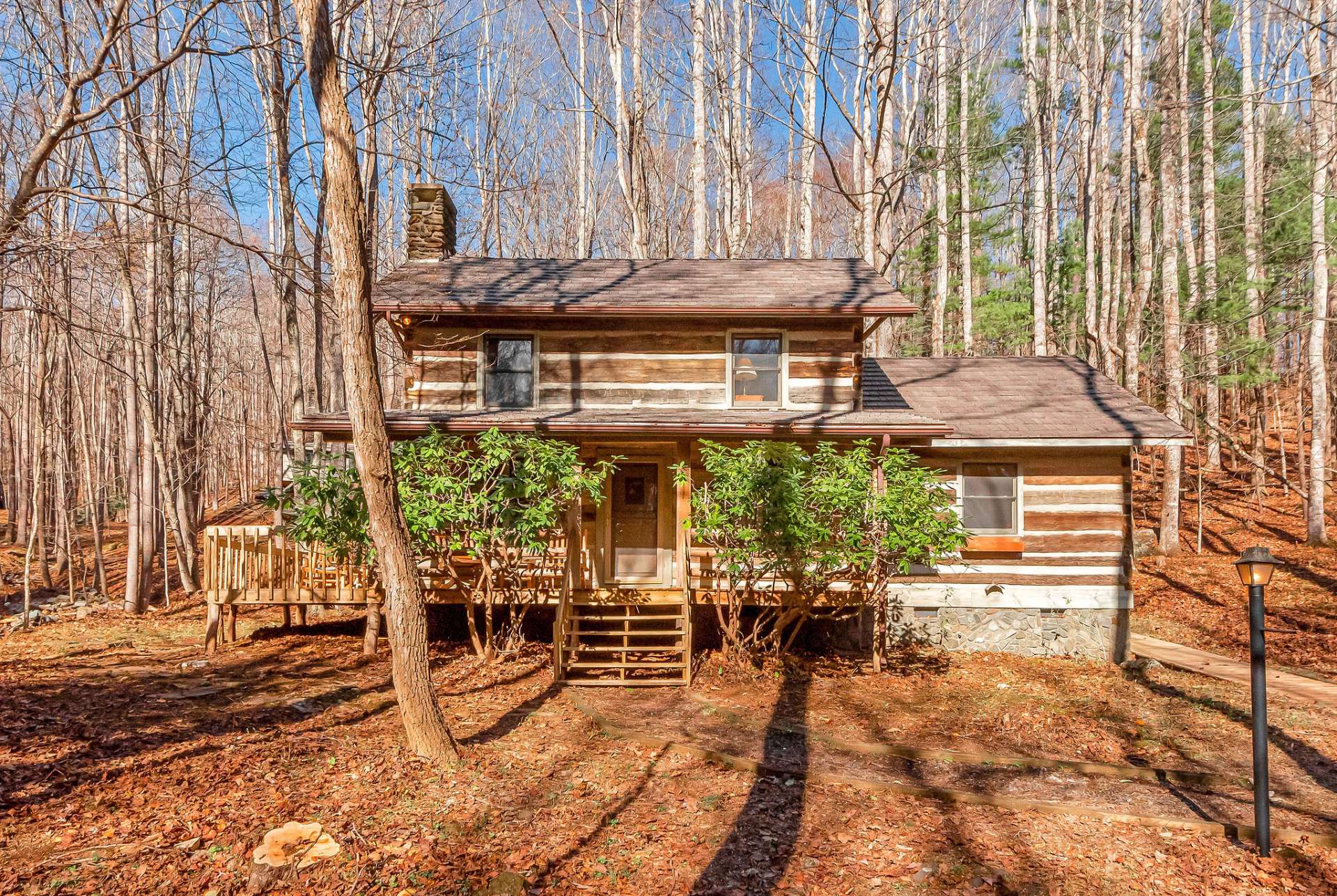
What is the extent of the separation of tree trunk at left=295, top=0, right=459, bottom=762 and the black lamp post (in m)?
6.57

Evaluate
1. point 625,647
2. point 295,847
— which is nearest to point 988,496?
point 625,647

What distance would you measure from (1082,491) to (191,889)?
12186 millimetres

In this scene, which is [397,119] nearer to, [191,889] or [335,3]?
[335,3]

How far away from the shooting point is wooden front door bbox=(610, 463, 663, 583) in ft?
38.6

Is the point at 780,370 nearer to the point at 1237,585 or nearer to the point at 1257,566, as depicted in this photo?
the point at 1257,566

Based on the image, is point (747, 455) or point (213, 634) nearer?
point (747, 455)

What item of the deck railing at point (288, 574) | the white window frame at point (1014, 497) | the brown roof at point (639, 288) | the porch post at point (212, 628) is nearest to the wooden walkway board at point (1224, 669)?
the white window frame at point (1014, 497)

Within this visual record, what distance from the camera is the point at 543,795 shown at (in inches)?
235

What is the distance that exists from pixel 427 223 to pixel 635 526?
24.2 feet

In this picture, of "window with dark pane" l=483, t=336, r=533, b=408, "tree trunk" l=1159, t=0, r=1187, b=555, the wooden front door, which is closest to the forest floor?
the wooden front door

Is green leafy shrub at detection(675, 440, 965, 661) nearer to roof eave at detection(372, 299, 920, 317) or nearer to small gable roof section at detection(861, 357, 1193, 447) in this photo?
small gable roof section at detection(861, 357, 1193, 447)

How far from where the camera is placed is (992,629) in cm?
1141

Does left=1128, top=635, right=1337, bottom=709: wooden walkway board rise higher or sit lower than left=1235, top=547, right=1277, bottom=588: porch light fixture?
lower

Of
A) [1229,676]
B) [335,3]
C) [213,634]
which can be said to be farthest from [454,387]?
[1229,676]
